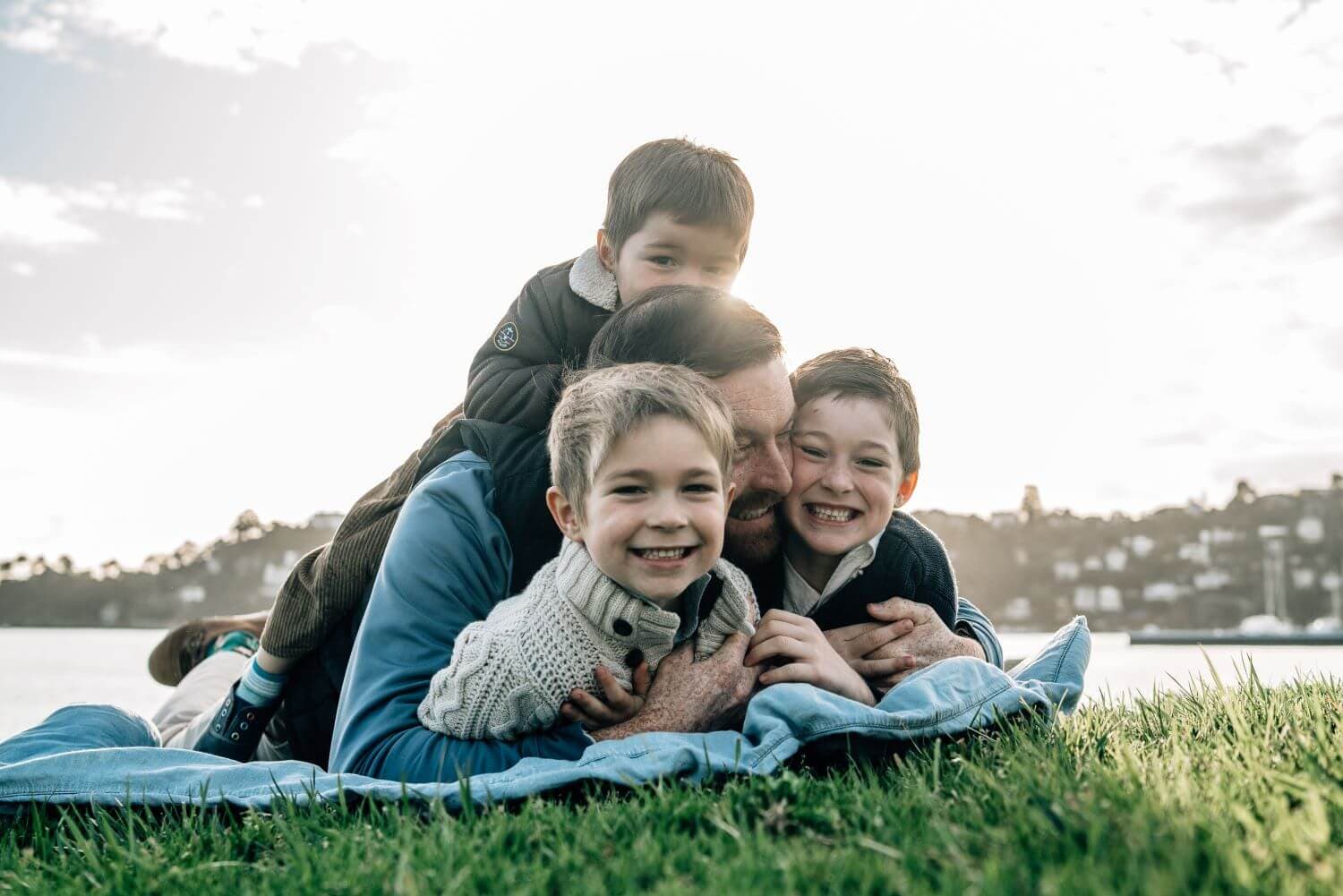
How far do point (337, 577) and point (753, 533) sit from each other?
135cm

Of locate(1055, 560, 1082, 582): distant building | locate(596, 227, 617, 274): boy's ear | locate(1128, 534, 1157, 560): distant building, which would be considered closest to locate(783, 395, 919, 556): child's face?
locate(596, 227, 617, 274): boy's ear

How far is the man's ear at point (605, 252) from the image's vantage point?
4.27 metres

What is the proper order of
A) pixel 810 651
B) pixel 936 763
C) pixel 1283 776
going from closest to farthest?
1. pixel 1283 776
2. pixel 936 763
3. pixel 810 651

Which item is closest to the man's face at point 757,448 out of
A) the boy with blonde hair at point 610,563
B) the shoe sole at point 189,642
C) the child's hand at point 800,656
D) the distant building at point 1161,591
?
the boy with blonde hair at point 610,563

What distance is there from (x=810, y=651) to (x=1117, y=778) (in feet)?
3.00

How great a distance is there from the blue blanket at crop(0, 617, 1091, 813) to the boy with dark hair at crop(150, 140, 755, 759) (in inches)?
27.2

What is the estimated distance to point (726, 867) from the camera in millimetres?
1841

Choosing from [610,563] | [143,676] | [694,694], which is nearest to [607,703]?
[694,694]

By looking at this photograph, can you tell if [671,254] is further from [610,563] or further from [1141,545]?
[1141,545]

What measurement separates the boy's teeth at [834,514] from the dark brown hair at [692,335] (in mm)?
479

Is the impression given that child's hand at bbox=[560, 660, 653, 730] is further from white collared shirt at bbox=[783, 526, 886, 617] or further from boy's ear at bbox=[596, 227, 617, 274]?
boy's ear at bbox=[596, 227, 617, 274]

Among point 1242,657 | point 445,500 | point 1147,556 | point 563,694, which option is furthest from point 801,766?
point 1147,556

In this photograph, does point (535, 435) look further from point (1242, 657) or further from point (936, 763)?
point (1242, 657)

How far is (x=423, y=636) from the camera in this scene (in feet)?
10.0
